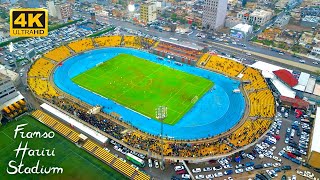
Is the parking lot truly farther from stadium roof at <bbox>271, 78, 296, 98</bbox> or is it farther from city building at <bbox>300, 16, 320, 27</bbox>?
city building at <bbox>300, 16, 320, 27</bbox>

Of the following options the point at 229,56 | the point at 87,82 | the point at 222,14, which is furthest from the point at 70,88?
the point at 222,14

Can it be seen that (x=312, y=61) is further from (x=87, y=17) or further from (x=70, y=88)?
(x=87, y=17)

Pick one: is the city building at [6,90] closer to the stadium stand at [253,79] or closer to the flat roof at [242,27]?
the stadium stand at [253,79]

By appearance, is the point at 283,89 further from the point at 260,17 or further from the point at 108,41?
the point at 108,41

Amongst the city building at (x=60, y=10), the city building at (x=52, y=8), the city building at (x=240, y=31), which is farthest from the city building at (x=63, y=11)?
the city building at (x=240, y=31)

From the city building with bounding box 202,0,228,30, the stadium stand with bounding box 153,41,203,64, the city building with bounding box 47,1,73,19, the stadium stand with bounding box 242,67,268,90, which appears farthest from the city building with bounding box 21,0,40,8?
the stadium stand with bounding box 242,67,268,90
